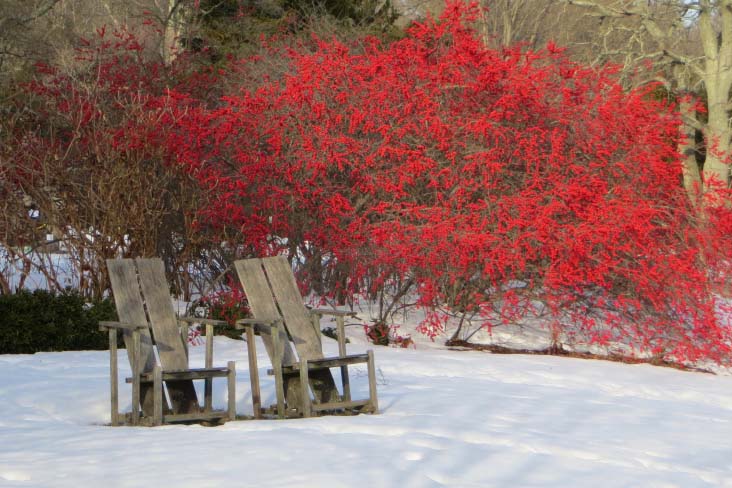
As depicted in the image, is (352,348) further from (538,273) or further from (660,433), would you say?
(660,433)

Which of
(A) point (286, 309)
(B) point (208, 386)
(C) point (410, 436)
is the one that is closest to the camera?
(C) point (410, 436)

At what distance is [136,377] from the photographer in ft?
18.8

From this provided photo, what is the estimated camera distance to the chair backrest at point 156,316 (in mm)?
6000

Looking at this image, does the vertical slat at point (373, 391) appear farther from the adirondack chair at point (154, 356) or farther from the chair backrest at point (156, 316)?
the chair backrest at point (156, 316)

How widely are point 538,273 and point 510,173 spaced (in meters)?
1.02

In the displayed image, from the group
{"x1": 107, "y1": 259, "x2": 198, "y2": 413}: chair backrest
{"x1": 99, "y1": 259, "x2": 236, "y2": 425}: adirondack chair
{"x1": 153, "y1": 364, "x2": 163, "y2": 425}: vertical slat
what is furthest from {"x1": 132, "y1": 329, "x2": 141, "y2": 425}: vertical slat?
{"x1": 107, "y1": 259, "x2": 198, "y2": 413}: chair backrest

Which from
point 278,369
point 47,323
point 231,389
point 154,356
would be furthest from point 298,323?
point 47,323

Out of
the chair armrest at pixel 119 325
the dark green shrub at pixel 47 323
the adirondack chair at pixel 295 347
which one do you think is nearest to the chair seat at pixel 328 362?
the adirondack chair at pixel 295 347

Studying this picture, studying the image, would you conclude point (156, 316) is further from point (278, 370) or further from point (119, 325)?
point (278, 370)

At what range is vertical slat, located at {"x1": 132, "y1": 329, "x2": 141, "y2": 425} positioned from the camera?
18.6 feet

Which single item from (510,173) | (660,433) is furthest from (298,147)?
(660,433)

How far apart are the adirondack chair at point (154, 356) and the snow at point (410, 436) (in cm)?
20

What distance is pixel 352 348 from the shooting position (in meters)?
9.30

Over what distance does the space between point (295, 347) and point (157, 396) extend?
956 millimetres
